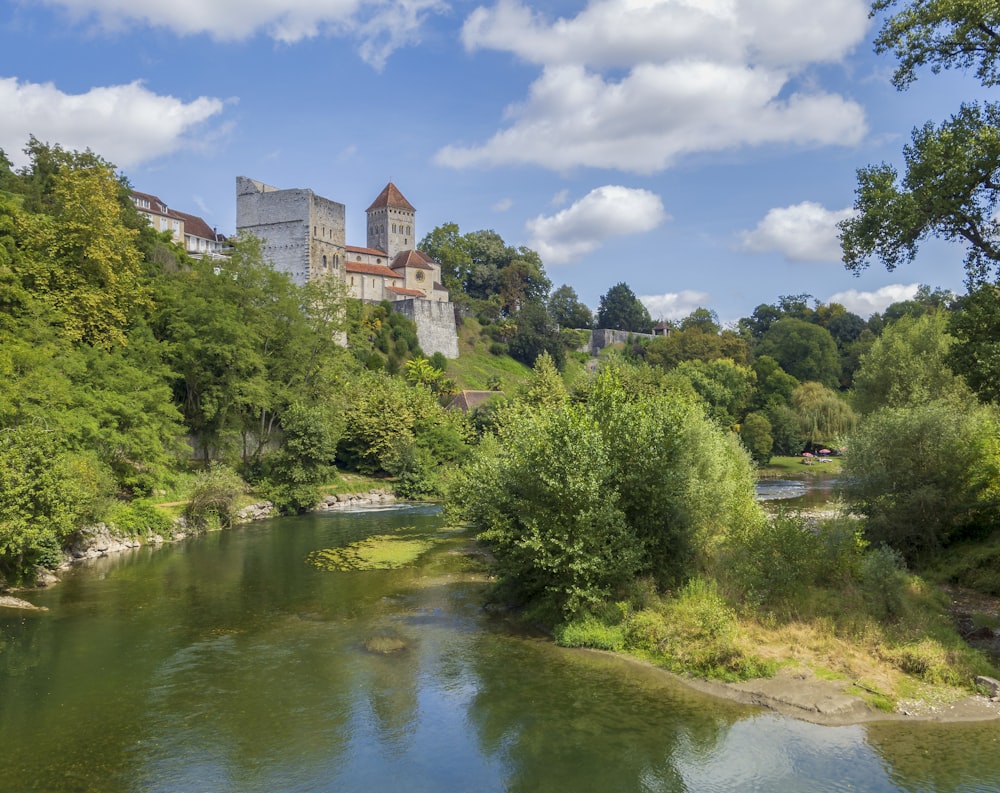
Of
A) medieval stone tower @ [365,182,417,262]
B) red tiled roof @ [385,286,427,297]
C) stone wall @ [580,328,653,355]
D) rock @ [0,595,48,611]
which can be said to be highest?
medieval stone tower @ [365,182,417,262]

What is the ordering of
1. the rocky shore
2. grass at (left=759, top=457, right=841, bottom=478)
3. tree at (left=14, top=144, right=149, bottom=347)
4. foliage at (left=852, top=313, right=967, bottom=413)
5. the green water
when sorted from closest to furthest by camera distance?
1. the green water
2. the rocky shore
3. tree at (left=14, top=144, right=149, bottom=347)
4. foliage at (left=852, top=313, right=967, bottom=413)
5. grass at (left=759, top=457, right=841, bottom=478)

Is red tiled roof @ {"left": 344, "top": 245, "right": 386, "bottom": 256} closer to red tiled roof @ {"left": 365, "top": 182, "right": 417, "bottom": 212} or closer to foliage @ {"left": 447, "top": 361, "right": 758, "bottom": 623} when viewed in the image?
red tiled roof @ {"left": 365, "top": 182, "right": 417, "bottom": 212}

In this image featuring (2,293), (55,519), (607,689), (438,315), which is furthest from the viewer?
(438,315)

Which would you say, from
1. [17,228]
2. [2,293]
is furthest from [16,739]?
[17,228]

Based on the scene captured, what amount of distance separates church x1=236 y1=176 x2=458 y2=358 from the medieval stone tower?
3439 millimetres

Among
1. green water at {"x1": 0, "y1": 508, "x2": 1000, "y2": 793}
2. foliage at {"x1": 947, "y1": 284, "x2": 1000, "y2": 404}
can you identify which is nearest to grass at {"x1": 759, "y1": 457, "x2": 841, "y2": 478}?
foliage at {"x1": 947, "y1": 284, "x2": 1000, "y2": 404}

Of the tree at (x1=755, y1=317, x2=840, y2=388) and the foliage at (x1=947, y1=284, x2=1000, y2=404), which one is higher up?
the tree at (x1=755, y1=317, x2=840, y2=388)

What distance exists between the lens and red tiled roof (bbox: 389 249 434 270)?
88.1 meters

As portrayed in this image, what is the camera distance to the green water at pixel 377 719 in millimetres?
11727

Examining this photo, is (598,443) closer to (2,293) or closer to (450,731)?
(450,731)

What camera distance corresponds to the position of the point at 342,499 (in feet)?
145

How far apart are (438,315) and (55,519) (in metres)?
59.0

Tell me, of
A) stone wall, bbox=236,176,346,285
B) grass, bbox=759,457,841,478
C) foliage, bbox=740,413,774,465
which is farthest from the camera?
stone wall, bbox=236,176,346,285

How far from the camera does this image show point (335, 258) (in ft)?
246
